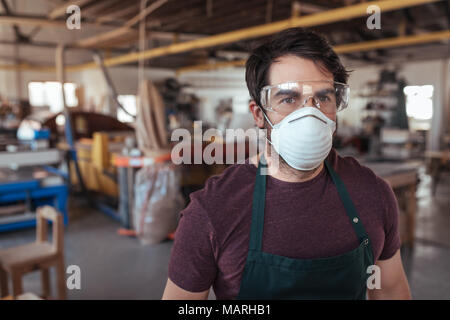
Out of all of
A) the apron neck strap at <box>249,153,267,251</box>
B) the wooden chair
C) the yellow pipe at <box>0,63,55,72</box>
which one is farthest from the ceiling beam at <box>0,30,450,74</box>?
the wooden chair

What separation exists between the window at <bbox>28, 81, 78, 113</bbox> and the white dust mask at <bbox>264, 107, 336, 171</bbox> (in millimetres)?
12014

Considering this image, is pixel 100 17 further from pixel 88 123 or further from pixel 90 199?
pixel 90 199

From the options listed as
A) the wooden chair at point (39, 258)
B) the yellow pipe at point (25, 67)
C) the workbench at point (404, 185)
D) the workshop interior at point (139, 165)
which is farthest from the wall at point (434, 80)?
the wooden chair at point (39, 258)

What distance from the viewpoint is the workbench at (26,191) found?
170 inches

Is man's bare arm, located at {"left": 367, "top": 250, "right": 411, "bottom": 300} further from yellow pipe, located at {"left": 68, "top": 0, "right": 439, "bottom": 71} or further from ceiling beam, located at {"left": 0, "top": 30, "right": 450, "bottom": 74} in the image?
yellow pipe, located at {"left": 68, "top": 0, "right": 439, "bottom": 71}

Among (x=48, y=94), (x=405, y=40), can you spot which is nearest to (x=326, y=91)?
(x=405, y=40)

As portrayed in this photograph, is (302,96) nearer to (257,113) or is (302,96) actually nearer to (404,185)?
(257,113)

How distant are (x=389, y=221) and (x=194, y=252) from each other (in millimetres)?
637

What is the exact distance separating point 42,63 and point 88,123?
615cm

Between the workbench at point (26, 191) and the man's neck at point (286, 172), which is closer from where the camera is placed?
the man's neck at point (286, 172)

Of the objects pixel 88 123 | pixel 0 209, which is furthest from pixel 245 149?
pixel 88 123

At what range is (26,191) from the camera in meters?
4.50

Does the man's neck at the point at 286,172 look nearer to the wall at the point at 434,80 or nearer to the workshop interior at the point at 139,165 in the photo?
the workshop interior at the point at 139,165

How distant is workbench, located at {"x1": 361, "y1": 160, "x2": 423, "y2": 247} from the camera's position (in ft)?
11.9
